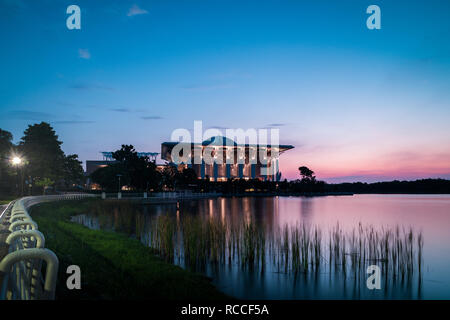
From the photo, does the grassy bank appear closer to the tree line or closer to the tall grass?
the tall grass

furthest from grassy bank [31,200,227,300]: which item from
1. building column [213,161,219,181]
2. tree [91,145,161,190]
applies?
building column [213,161,219,181]

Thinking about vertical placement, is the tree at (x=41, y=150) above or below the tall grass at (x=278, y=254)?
above

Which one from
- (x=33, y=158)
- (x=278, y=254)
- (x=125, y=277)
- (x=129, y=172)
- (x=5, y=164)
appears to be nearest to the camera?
(x=125, y=277)

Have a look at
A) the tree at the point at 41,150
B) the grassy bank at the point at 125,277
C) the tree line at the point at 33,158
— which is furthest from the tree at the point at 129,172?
the grassy bank at the point at 125,277

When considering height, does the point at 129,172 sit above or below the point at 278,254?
above

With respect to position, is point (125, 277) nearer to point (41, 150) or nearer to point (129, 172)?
point (41, 150)

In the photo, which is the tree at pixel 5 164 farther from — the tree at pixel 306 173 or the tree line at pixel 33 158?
the tree at pixel 306 173

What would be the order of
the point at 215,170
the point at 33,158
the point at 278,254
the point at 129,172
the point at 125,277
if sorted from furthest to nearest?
1. the point at 215,170
2. the point at 129,172
3. the point at 33,158
4. the point at 278,254
5. the point at 125,277

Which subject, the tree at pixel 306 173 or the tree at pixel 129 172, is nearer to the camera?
the tree at pixel 129 172

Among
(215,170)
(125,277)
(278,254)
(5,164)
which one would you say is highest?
(215,170)

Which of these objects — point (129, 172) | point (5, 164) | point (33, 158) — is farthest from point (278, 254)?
point (129, 172)

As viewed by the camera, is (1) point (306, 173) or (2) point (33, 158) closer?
(2) point (33, 158)
